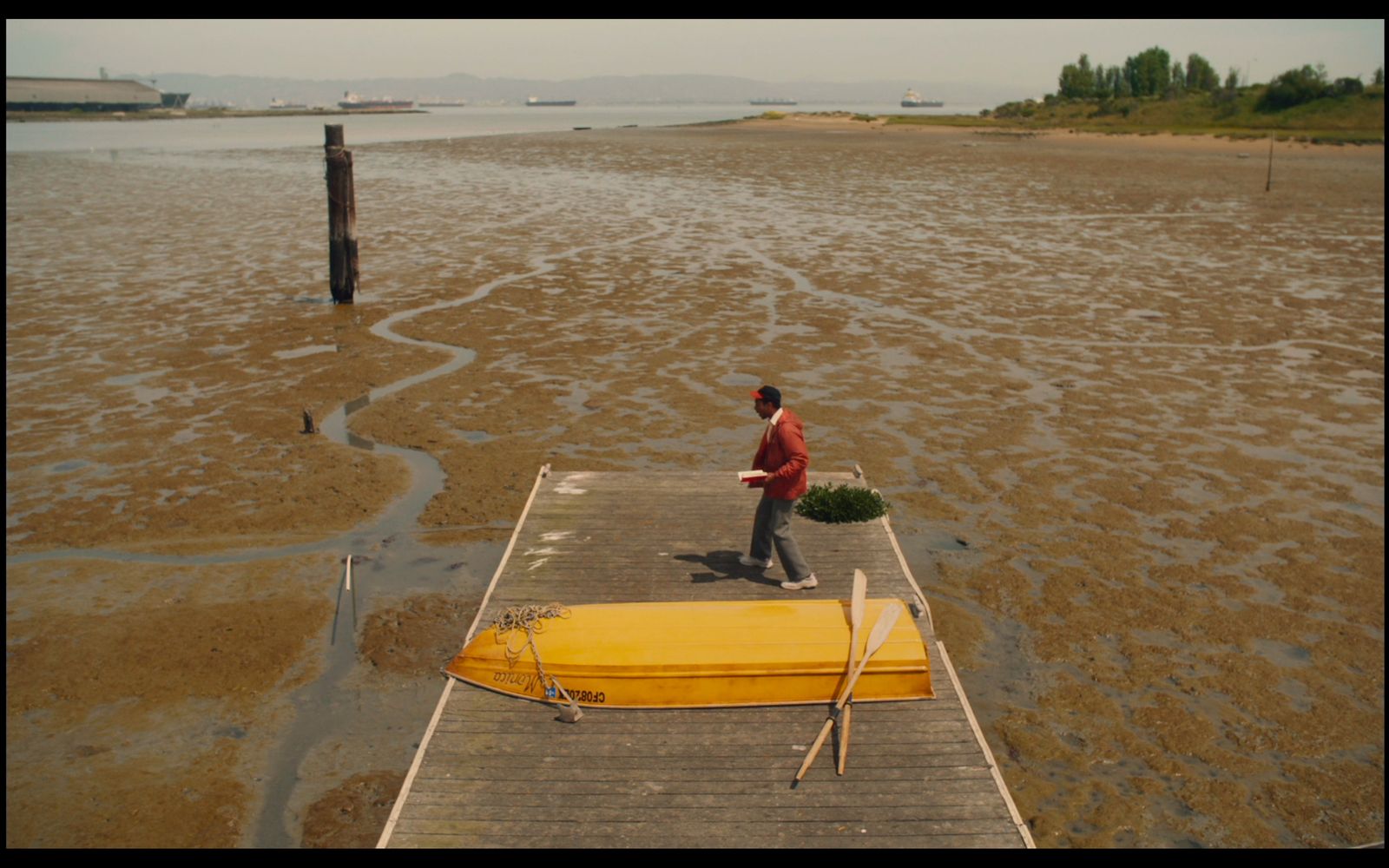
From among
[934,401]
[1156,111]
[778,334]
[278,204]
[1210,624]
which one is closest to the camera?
[1210,624]

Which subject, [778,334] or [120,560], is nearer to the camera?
[120,560]

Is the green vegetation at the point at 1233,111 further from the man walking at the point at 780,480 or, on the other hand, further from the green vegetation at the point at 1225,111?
the man walking at the point at 780,480

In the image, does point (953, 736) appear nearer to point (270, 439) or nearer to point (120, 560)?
point (120, 560)

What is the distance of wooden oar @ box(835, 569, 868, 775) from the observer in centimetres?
754

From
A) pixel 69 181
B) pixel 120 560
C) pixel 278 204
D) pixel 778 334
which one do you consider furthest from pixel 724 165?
pixel 120 560

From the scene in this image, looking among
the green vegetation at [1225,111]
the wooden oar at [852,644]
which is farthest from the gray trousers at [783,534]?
the green vegetation at [1225,111]

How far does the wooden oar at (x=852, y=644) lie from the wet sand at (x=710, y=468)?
175 cm

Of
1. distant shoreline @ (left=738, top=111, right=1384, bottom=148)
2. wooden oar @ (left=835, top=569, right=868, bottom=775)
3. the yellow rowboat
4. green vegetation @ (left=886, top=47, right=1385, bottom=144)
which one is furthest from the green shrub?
green vegetation @ (left=886, top=47, right=1385, bottom=144)

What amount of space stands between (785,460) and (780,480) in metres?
0.20

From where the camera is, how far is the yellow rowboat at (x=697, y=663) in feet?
27.0

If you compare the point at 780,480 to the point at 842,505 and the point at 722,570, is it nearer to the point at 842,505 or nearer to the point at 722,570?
the point at 722,570

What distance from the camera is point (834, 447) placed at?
16172mm

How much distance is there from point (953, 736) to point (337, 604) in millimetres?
7008

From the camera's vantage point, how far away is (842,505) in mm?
12188
